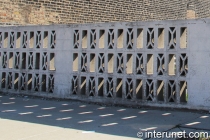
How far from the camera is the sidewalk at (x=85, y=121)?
→ 493cm

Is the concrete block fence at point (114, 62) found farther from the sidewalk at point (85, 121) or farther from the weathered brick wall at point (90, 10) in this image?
the weathered brick wall at point (90, 10)

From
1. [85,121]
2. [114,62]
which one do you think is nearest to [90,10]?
[114,62]

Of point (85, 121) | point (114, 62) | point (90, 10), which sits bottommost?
point (85, 121)

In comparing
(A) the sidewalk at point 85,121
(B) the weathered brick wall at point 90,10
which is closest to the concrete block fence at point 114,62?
(A) the sidewalk at point 85,121

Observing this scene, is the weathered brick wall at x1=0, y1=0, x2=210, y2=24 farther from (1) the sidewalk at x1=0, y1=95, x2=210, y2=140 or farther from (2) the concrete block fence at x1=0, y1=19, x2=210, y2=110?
(1) the sidewalk at x1=0, y1=95, x2=210, y2=140

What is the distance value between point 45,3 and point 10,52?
3689mm

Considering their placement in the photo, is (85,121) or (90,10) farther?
(90,10)

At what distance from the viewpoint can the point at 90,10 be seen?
46.4 ft

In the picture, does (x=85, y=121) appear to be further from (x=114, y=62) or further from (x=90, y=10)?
(x=90, y=10)

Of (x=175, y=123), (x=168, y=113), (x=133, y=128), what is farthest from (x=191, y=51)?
(x=133, y=128)

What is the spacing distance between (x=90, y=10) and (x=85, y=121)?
351 inches

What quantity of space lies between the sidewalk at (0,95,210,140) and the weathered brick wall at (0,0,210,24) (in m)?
4.79

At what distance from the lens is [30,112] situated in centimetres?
677

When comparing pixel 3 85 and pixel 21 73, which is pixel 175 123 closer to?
pixel 21 73
